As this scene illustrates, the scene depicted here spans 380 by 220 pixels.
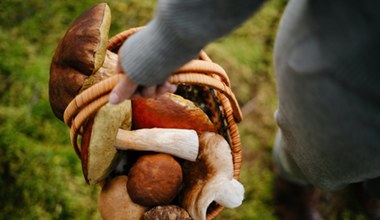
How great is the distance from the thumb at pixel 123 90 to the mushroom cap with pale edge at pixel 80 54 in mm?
310

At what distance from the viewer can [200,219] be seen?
3.82 feet

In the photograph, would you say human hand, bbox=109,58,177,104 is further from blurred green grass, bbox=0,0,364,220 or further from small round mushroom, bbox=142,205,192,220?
blurred green grass, bbox=0,0,364,220

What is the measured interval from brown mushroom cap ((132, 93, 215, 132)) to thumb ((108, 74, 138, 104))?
0.35 m

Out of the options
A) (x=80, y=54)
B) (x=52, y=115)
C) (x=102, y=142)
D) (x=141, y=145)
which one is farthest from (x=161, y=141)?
(x=52, y=115)

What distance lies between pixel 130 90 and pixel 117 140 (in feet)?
1.19

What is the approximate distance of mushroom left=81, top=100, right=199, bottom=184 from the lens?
A: 1108 mm

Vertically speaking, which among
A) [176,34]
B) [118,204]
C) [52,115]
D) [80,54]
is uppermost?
[176,34]

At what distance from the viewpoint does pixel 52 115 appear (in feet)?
5.97

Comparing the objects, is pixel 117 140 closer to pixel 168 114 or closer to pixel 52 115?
pixel 168 114

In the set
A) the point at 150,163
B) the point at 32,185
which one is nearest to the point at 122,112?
the point at 150,163

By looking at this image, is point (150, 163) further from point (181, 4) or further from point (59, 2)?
point (59, 2)

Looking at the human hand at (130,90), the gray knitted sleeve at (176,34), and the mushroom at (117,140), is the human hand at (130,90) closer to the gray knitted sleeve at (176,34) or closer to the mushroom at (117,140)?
the gray knitted sleeve at (176,34)

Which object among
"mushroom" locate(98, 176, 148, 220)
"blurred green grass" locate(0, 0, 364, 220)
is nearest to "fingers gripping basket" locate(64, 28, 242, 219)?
"mushroom" locate(98, 176, 148, 220)

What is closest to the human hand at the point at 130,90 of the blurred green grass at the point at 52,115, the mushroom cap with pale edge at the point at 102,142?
the mushroom cap with pale edge at the point at 102,142
